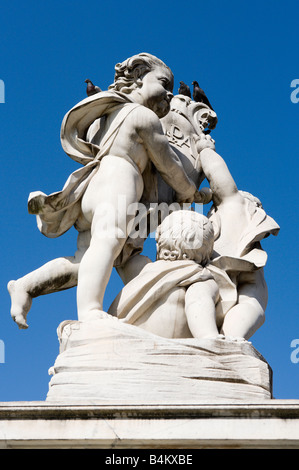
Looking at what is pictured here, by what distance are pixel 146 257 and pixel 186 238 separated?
50cm

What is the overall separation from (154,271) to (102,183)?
0.80 metres

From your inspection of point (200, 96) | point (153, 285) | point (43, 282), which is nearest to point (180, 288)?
point (153, 285)

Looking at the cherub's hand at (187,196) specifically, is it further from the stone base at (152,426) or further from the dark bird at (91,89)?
the stone base at (152,426)

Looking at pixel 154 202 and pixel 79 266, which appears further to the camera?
pixel 154 202

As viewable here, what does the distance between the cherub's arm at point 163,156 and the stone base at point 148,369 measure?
1619 mm

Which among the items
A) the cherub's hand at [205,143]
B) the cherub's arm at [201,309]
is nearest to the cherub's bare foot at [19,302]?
the cherub's arm at [201,309]

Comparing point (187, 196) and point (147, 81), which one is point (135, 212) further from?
point (147, 81)

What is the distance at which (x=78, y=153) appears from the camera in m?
6.96


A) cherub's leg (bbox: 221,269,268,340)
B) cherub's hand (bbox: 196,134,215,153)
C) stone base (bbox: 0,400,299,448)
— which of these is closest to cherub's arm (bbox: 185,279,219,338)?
cherub's leg (bbox: 221,269,268,340)

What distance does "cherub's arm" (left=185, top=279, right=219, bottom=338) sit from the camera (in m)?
5.94

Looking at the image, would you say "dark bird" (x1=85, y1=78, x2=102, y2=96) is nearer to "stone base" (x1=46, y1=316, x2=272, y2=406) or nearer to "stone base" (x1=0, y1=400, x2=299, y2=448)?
"stone base" (x1=46, y1=316, x2=272, y2=406)
